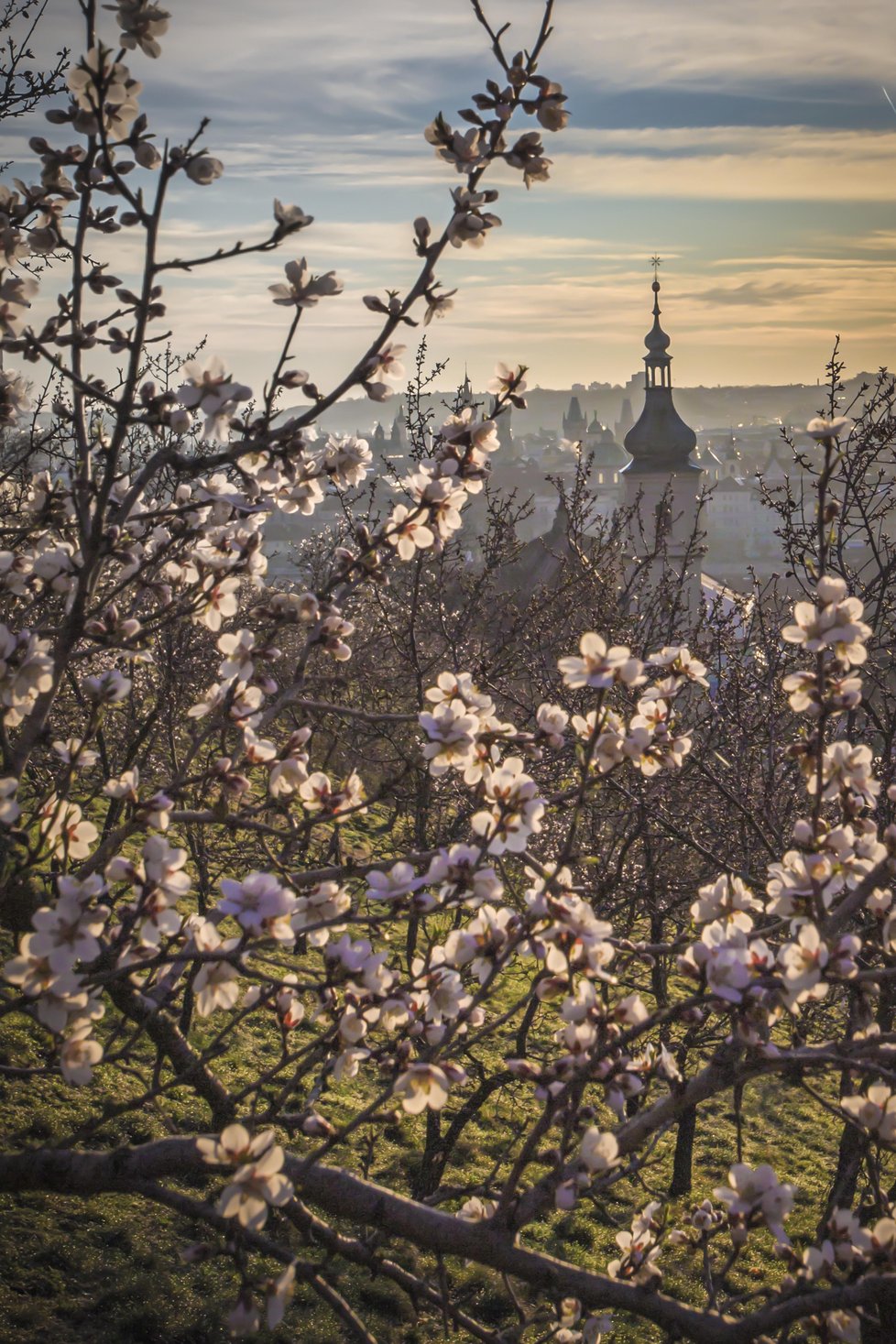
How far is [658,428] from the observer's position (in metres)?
40.5

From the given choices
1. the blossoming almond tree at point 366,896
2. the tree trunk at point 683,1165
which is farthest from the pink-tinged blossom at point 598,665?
the tree trunk at point 683,1165

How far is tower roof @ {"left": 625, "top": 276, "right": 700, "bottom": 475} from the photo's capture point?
40.3 meters

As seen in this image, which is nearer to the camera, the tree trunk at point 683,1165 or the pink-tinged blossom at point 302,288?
the pink-tinged blossom at point 302,288

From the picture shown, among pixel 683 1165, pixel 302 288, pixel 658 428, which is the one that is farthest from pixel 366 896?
pixel 658 428

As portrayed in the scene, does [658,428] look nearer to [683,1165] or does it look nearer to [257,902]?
[683,1165]

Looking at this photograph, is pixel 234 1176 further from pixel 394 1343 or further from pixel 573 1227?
pixel 573 1227

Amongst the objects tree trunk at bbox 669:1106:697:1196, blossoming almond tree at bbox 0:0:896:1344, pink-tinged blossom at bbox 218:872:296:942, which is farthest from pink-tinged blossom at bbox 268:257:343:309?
tree trunk at bbox 669:1106:697:1196

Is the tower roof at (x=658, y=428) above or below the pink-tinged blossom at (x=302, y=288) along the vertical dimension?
above

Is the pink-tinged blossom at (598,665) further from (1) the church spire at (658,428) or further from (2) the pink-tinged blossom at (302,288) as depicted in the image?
(1) the church spire at (658,428)

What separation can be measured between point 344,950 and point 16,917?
1.99 metres

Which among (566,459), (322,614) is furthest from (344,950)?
(566,459)

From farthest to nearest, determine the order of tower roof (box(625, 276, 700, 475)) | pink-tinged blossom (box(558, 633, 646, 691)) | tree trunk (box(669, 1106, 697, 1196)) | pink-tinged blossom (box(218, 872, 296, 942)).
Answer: tower roof (box(625, 276, 700, 475)), tree trunk (box(669, 1106, 697, 1196)), pink-tinged blossom (box(558, 633, 646, 691)), pink-tinged blossom (box(218, 872, 296, 942))

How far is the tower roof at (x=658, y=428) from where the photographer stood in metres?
40.3

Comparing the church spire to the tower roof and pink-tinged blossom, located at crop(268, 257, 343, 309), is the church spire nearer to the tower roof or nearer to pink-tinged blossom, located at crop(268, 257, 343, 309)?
the tower roof
